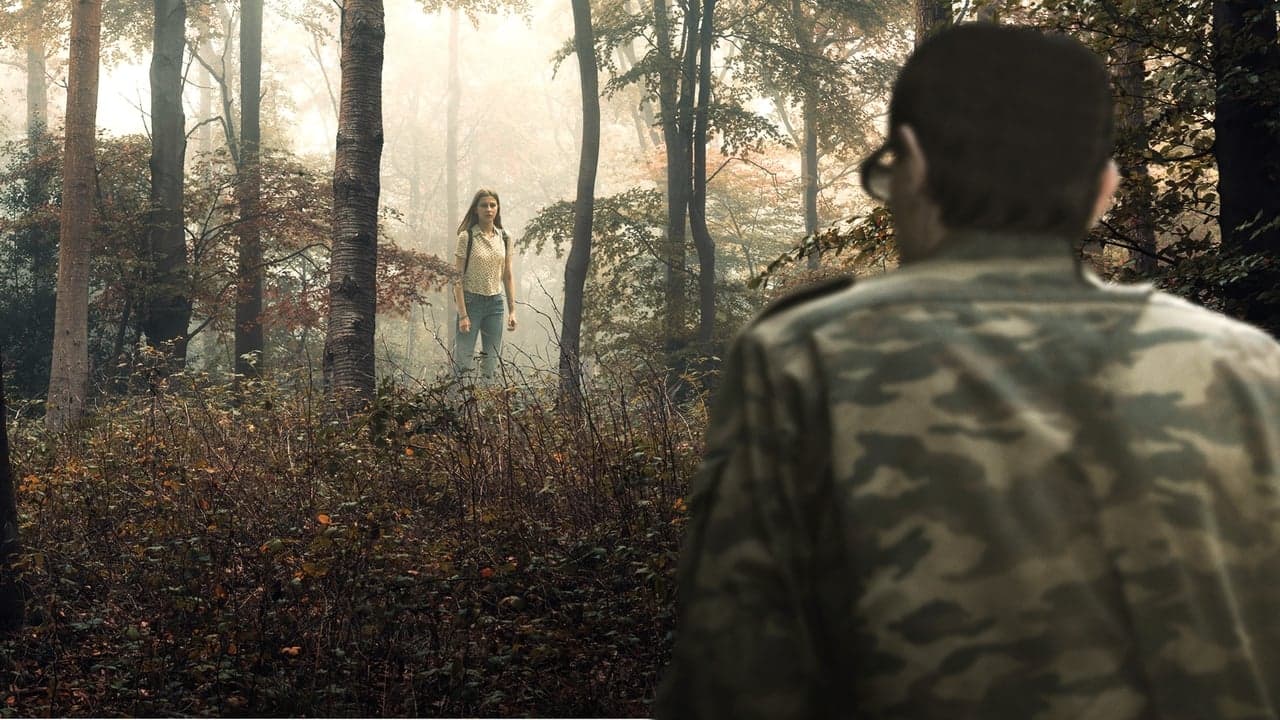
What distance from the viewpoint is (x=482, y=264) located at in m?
13.0

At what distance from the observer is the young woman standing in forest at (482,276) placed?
1277cm

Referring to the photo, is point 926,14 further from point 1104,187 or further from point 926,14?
point 1104,187

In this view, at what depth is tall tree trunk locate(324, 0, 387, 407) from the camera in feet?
33.4

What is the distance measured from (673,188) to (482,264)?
9208 mm

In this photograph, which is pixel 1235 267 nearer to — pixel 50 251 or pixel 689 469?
pixel 689 469

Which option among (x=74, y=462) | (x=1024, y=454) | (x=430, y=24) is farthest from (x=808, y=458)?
(x=430, y=24)

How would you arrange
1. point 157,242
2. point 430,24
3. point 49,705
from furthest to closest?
1. point 430,24
2. point 157,242
3. point 49,705

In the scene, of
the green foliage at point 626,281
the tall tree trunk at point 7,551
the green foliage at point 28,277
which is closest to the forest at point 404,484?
the tall tree trunk at point 7,551

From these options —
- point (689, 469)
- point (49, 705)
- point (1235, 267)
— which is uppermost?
point (1235, 267)

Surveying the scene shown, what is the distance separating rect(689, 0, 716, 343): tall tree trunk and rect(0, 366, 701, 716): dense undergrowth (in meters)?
12.7

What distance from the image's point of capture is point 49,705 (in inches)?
195

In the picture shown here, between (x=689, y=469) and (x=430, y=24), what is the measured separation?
63.7 metres

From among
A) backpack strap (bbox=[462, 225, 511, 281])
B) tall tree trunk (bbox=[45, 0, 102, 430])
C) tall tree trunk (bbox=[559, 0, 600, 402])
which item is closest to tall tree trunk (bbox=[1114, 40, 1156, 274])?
backpack strap (bbox=[462, 225, 511, 281])

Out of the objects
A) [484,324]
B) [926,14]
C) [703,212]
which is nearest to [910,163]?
[926,14]
